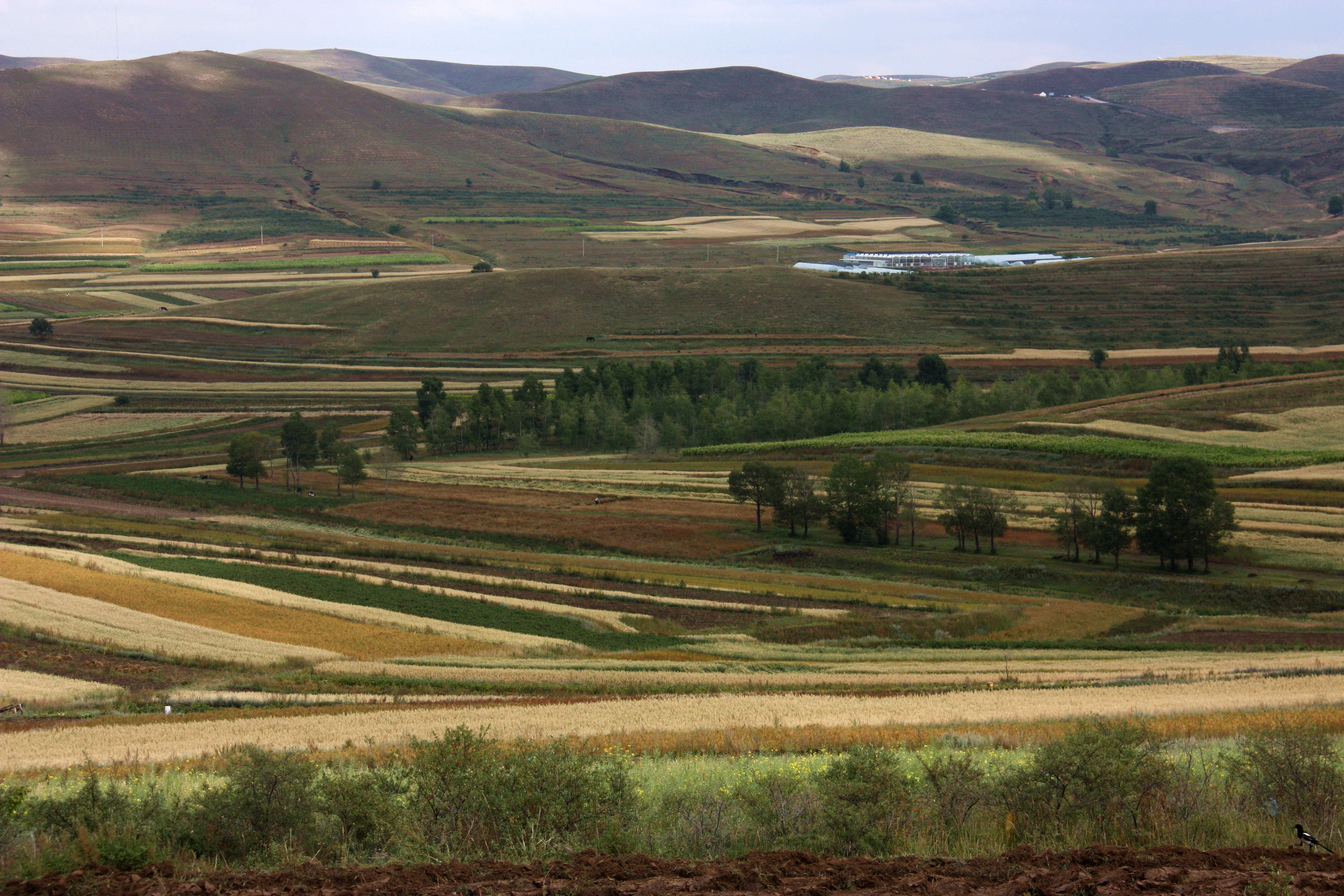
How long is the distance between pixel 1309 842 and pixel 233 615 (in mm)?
42304

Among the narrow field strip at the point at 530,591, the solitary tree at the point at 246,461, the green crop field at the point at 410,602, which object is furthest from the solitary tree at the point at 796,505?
the solitary tree at the point at 246,461

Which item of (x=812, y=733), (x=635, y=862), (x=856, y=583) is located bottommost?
(x=856, y=583)

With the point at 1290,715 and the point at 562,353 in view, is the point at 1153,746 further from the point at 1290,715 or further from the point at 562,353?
the point at 562,353

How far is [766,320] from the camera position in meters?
170

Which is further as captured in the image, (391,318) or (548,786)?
(391,318)

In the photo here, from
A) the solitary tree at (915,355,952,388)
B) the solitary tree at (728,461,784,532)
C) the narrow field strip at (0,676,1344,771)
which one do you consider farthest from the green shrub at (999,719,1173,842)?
the solitary tree at (915,355,952,388)

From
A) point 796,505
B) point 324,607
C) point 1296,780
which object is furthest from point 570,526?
point 1296,780

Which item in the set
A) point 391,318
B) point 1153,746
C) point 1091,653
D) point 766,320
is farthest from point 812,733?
point 391,318

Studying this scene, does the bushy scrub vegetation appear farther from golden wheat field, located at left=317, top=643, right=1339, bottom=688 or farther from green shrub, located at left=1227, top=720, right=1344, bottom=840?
Answer: golden wheat field, located at left=317, top=643, right=1339, bottom=688

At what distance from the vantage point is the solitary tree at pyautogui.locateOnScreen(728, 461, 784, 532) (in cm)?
7456

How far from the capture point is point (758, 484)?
2948 inches

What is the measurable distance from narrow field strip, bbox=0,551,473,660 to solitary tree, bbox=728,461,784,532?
1358 inches

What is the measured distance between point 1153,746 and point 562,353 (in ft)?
471

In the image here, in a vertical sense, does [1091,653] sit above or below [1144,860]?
below
